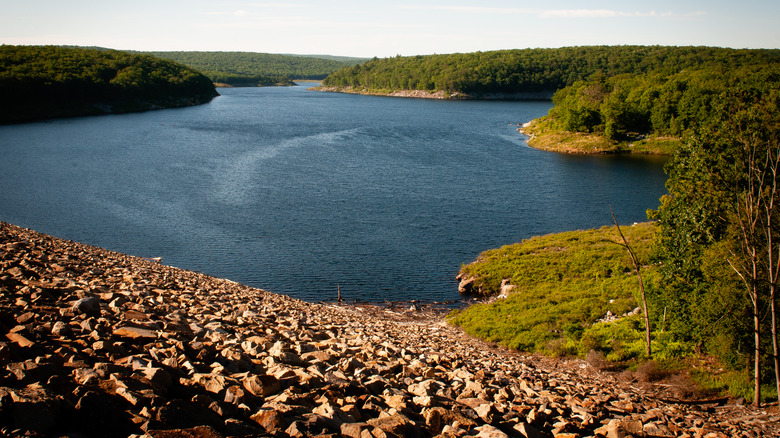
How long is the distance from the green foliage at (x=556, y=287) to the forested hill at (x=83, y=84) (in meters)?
123

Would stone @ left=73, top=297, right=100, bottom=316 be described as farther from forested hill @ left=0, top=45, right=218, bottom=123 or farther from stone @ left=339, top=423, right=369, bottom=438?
forested hill @ left=0, top=45, right=218, bottom=123

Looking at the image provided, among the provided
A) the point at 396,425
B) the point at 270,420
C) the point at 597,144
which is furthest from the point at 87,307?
the point at 597,144

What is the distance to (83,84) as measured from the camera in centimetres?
14662

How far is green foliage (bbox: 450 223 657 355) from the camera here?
2494cm

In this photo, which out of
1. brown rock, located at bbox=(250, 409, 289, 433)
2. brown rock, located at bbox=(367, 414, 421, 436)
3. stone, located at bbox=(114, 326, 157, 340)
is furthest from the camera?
stone, located at bbox=(114, 326, 157, 340)

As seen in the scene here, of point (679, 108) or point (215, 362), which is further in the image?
point (679, 108)

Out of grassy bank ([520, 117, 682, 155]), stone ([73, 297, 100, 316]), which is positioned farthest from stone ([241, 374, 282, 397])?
grassy bank ([520, 117, 682, 155])

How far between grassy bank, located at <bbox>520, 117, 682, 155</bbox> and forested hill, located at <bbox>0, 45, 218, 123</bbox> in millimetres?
114909

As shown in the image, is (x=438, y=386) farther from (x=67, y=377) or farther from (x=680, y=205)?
(x=680, y=205)

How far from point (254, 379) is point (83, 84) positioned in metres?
162

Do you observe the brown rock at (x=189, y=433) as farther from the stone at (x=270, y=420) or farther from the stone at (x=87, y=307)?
the stone at (x=87, y=307)

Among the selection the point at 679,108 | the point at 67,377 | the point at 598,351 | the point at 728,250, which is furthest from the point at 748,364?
the point at 679,108

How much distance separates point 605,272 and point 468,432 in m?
25.1

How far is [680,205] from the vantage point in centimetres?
2275
